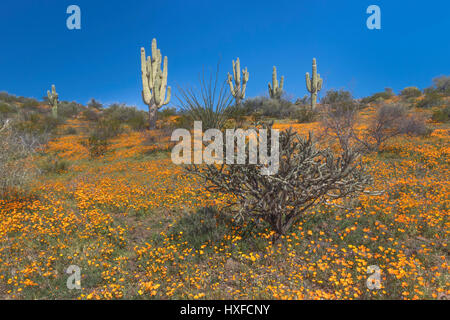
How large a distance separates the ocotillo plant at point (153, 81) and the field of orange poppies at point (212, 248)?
15.7 metres

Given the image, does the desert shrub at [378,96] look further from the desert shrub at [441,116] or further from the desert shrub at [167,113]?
the desert shrub at [167,113]

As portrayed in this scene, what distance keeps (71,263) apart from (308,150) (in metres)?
4.89

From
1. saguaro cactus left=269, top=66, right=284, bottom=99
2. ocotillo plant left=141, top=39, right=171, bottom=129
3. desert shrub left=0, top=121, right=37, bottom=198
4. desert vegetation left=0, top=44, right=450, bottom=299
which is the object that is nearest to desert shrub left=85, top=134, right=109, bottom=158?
ocotillo plant left=141, top=39, right=171, bottom=129

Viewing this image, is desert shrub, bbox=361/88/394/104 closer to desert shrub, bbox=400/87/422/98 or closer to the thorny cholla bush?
desert shrub, bbox=400/87/422/98

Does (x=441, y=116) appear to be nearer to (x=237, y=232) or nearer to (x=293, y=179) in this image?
(x=293, y=179)

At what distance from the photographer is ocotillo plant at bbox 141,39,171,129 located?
20938 mm

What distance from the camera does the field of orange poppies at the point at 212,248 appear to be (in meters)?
3.55

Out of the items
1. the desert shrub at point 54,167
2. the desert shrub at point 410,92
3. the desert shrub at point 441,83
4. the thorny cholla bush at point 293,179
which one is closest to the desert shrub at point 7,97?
the desert shrub at point 54,167

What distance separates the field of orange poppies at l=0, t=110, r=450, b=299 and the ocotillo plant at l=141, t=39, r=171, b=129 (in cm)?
1572

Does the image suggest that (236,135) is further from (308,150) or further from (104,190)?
(104,190)

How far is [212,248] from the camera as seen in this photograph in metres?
4.59

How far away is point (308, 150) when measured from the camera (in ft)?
13.4

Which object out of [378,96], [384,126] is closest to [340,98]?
[384,126]
